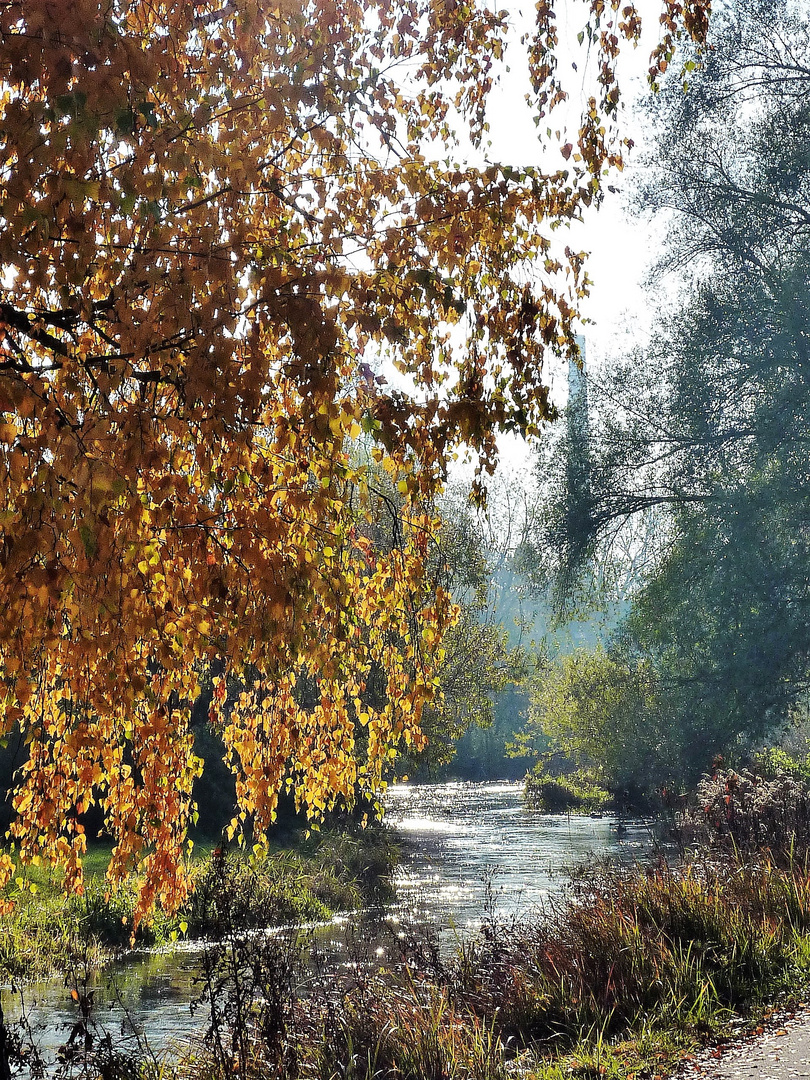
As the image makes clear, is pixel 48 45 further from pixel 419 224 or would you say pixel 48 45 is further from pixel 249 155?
pixel 419 224

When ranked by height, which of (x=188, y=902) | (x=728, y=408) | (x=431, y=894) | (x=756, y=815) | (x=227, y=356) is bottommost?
(x=431, y=894)

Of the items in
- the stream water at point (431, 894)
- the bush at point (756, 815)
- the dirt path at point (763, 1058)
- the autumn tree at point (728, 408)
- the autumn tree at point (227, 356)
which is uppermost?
the autumn tree at point (728, 408)

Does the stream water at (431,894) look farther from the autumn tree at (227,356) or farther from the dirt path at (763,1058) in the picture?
the dirt path at (763,1058)

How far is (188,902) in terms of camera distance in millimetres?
14438

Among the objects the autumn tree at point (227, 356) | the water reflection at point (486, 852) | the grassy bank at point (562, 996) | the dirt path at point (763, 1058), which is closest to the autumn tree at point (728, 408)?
the water reflection at point (486, 852)

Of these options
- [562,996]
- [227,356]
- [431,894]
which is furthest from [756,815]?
[227,356]

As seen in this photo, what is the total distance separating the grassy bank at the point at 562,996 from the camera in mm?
5906

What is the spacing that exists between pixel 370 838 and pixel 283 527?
18.2 m

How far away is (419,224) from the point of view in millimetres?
4359

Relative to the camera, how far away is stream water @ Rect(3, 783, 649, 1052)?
32.7 ft

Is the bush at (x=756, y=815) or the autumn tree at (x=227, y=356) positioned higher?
the autumn tree at (x=227, y=356)

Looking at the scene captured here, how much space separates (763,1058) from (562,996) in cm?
176

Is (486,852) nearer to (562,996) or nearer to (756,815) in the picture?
(756,815)

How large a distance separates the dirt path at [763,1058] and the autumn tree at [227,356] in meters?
2.44
